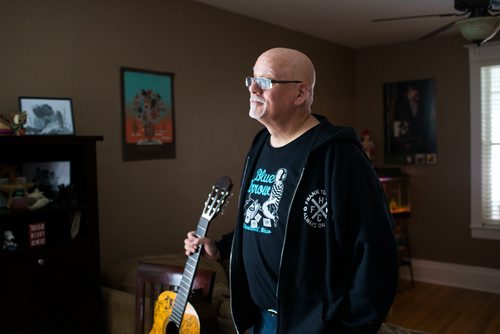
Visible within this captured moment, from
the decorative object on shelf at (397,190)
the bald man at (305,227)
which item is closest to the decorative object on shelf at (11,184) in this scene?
the bald man at (305,227)

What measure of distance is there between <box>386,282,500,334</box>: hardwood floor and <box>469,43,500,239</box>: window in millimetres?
660

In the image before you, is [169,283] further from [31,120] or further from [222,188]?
[31,120]

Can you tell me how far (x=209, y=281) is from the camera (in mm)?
2117

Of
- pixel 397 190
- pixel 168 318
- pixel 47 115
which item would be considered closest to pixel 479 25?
pixel 168 318

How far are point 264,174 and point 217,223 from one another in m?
2.47

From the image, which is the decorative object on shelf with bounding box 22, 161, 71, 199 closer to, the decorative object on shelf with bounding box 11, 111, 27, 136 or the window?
the decorative object on shelf with bounding box 11, 111, 27, 136

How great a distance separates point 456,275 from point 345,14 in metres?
3.00

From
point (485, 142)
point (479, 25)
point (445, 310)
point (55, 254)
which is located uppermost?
point (479, 25)

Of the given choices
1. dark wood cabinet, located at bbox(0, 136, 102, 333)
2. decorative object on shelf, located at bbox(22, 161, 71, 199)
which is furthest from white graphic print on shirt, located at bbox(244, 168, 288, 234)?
decorative object on shelf, located at bbox(22, 161, 71, 199)

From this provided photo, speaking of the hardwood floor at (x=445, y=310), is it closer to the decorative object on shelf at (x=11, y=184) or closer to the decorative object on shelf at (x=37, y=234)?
the decorative object on shelf at (x=37, y=234)

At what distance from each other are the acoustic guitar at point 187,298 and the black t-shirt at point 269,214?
0.30 metres

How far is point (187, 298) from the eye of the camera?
2029 mm

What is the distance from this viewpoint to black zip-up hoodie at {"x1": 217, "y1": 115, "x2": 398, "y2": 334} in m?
1.32

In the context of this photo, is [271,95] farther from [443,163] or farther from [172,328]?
[443,163]
